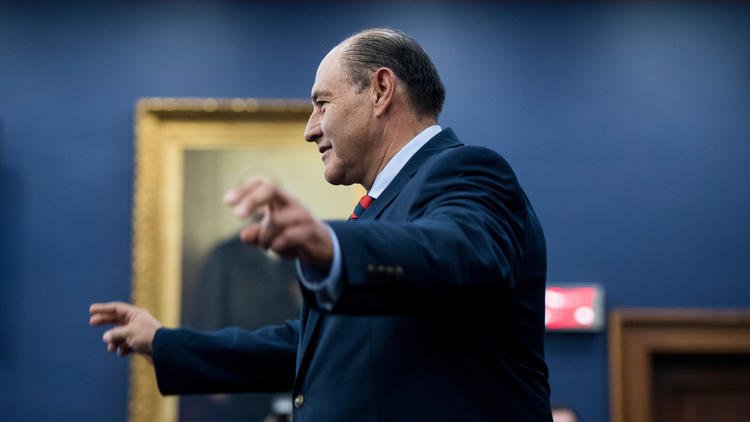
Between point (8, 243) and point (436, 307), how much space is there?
448cm

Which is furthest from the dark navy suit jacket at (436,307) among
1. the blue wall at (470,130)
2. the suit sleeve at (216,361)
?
the blue wall at (470,130)

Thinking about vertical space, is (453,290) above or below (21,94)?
below

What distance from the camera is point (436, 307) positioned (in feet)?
5.11

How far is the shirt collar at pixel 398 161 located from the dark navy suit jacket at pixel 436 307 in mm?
60

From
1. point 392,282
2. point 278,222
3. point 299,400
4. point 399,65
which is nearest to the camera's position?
point 278,222

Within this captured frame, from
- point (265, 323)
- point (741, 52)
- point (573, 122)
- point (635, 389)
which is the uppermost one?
point (741, 52)

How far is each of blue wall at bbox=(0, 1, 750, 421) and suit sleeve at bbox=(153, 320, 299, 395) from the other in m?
3.29

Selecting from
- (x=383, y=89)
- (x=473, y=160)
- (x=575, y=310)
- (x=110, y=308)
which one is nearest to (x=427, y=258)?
(x=473, y=160)

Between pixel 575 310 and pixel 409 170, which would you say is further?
pixel 575 310

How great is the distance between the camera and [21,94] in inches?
221

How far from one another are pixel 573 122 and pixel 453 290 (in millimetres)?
4260

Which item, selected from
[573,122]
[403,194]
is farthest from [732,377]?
[403,194]

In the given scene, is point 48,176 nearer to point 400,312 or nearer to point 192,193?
point 192,193

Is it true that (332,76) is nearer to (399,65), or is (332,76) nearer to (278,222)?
(399,65)
